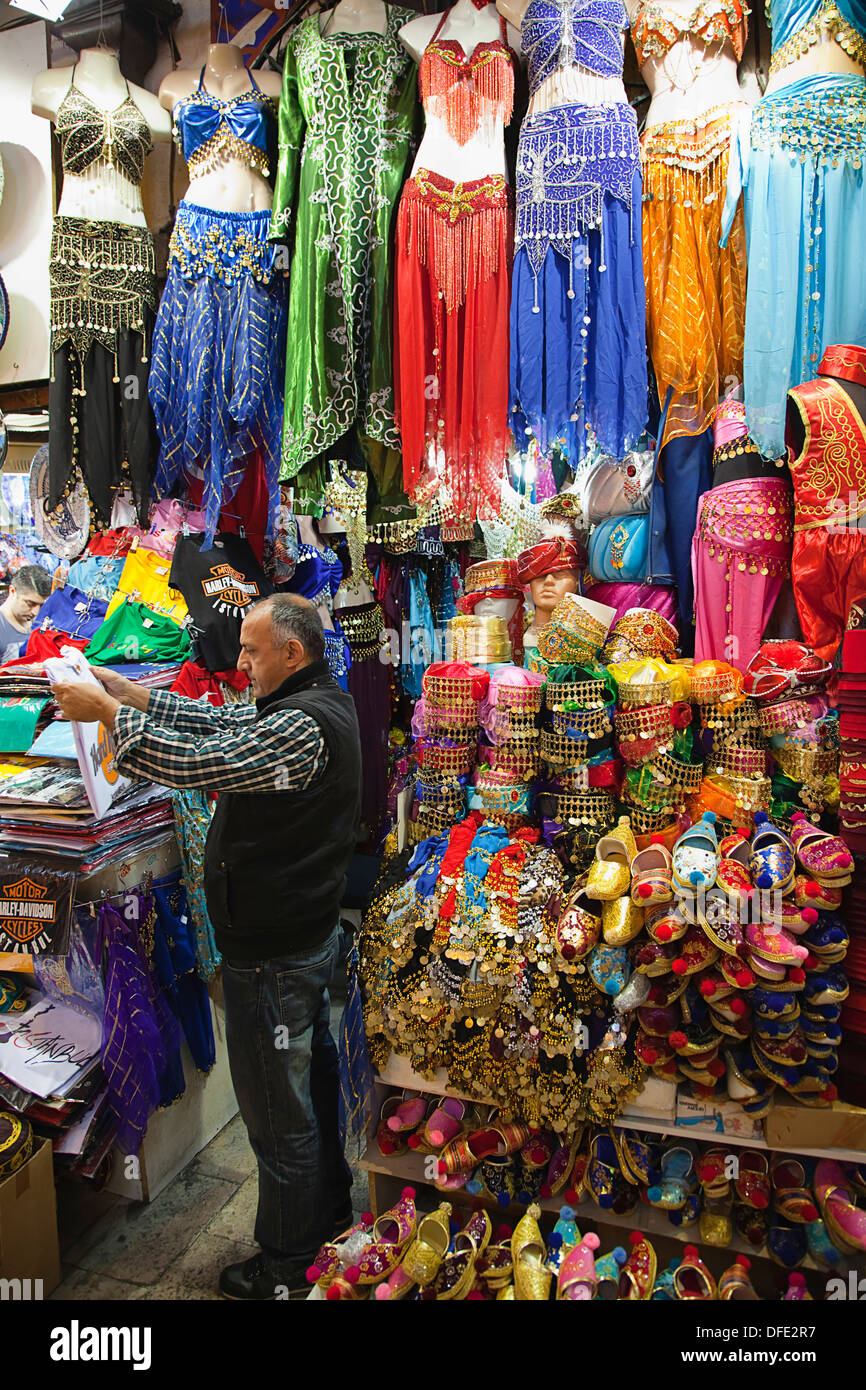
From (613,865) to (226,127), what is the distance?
2.28 m

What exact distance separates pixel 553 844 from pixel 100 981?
4.17ft

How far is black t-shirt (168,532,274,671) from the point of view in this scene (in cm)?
251

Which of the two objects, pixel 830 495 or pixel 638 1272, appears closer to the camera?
pixel 638 1272

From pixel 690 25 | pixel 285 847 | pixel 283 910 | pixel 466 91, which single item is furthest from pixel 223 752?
pixel 690 25

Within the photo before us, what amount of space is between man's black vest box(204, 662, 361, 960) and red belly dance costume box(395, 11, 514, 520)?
0.67 metres

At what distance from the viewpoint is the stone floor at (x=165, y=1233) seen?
193 cm

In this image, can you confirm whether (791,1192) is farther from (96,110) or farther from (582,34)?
(96,110)

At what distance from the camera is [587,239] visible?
1.86 meters

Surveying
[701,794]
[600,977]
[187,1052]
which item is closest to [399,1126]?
[600,977]

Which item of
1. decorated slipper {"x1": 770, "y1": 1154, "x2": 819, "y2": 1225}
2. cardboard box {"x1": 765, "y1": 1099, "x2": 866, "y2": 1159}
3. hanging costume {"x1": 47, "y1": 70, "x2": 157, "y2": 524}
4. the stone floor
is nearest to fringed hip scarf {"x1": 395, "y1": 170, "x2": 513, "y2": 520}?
hanging costume {"x1": 47, "y1": 70, "x2": 157, "y2": 524}

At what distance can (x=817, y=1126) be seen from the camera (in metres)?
1.51

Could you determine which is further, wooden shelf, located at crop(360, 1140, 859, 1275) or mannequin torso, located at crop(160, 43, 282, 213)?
mannequin torso, located at crop(160, 43, 282, 213)

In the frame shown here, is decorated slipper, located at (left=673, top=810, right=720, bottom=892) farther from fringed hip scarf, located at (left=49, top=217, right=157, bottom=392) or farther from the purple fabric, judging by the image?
fringed hip scarf, located at (left=49, top=217, right=157, bottom=392)

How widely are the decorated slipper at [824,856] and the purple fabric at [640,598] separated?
0.71 meters
